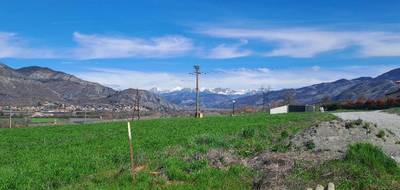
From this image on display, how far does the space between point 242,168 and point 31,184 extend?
6.21 metres

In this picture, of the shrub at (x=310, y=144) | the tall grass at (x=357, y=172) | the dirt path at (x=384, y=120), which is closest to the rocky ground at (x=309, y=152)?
the shrub at (x=310, y=144)

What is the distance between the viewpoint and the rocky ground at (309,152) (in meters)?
14.9

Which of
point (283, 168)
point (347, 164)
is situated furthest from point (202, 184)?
point (347, 164)

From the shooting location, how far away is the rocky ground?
14.9 m

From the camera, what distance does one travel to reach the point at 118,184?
1459cm

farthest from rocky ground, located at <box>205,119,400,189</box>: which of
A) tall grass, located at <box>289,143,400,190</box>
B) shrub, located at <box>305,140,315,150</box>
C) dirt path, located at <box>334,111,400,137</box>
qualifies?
dirt path, located at <box>334,111,400,137</box>

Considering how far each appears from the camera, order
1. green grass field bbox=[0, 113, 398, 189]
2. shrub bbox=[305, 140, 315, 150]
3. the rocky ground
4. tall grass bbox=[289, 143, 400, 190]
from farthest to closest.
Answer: shrub bbox=[305, 140, 315, 150] < the rocky ground < green grass field bbox=[0, 113, 398, 189] < tall grass bbox=[289, 143, 400, 190]

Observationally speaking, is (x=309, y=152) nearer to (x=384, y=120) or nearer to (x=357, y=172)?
(x=357, y=172)

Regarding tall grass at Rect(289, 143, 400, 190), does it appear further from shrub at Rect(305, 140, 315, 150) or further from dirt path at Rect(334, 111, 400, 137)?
dirt path at Rect(334, 111, 400, 137)

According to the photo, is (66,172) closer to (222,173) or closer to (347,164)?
(222,173)

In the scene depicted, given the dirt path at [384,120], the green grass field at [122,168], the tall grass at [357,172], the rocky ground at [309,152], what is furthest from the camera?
the dirt path at [384,120]

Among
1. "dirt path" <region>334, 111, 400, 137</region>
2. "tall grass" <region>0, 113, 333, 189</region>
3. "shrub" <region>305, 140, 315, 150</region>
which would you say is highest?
"dirt path" <region>334, 111, 400, 137</region>

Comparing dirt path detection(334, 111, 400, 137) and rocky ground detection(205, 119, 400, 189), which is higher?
dirt path detection(334, 111, 400, 137)

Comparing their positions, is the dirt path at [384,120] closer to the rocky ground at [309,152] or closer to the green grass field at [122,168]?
the rocky ground at [309,152]
